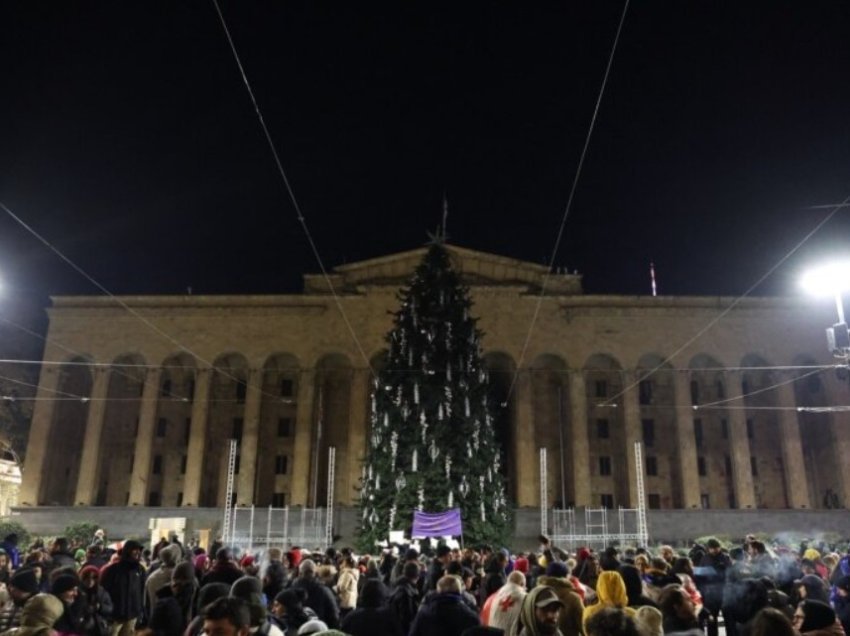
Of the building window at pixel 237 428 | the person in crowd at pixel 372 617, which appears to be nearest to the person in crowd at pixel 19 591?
the person in crowd at pixel 372 617

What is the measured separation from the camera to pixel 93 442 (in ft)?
129

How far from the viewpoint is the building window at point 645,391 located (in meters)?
42.2

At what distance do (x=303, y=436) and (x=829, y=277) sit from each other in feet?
99.3

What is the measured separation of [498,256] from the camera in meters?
41.9

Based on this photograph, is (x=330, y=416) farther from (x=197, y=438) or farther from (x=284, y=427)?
(x=197, y=438)

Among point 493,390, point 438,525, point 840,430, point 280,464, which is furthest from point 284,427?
point 840,430

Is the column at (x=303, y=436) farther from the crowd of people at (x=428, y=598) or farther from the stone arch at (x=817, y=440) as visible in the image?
the stone arch at (x=817, y=440)

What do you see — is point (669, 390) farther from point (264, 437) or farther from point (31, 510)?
point (31, 510)

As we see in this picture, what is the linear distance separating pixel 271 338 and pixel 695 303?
24230 mm

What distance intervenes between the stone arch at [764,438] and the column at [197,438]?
3032 cm

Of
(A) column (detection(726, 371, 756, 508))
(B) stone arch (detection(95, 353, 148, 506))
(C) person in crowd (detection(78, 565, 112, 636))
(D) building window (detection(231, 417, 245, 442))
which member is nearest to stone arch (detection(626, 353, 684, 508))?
(A) column (detection(726, 371, 756, 508))

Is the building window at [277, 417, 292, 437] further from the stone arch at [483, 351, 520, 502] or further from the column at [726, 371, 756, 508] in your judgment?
the column at [726, 371, 756, 508]

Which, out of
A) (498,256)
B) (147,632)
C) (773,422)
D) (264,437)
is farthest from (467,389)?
(773,422)

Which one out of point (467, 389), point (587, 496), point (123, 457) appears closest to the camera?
point (467, 389)
